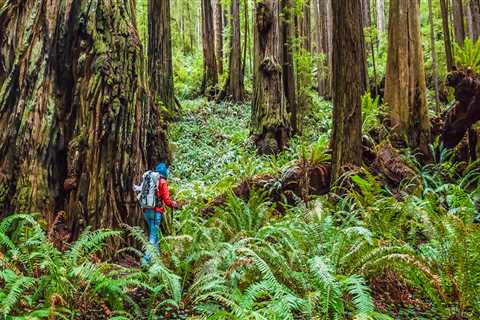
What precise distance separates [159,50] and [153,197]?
34.2ft

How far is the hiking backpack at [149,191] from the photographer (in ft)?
15.4

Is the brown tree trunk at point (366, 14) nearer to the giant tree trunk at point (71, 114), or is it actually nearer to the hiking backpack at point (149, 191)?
the giant tree trunk at point (71, 114)

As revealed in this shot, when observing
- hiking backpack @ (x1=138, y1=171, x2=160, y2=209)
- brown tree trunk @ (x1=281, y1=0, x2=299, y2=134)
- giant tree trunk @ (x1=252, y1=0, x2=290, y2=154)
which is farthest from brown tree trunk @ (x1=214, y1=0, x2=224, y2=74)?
hiking backpack @ (x1=138, y1=171, x2=160, y2=209)

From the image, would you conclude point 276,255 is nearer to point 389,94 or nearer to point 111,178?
point 111,178

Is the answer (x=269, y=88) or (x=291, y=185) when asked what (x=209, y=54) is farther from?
(x=291, y=185)

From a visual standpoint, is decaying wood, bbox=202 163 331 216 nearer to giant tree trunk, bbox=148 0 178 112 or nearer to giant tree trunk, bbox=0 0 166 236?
giant tree trunk, bbox=0 0 166 236

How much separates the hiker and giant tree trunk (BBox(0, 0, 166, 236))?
0.59 feet

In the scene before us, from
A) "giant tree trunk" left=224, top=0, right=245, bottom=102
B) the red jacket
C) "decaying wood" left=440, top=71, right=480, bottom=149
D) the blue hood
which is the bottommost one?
the red jacket

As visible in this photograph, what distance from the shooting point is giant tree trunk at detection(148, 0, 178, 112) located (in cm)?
1415

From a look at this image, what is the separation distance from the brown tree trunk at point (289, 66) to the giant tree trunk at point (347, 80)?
5372mm

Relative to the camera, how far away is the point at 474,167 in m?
8.09

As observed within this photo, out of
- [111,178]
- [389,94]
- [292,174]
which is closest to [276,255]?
[111,178]

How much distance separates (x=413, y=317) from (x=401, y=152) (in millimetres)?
5540

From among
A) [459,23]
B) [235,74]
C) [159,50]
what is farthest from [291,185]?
[459,23]
